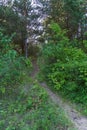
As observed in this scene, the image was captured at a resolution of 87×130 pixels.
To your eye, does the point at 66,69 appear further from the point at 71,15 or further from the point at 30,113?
the point at 71,15

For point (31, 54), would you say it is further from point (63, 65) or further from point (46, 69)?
point (63, 65)

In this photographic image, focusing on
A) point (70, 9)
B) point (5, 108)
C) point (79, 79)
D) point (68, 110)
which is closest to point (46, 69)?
point (79, 79)

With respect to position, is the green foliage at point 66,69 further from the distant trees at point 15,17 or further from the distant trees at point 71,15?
the distant trees at point 15,17

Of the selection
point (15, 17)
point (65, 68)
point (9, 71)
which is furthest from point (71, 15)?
point (9, 71)

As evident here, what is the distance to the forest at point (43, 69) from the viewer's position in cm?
399

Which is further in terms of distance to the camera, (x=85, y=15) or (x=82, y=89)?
(x=85, y=15)

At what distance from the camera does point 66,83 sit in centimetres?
518

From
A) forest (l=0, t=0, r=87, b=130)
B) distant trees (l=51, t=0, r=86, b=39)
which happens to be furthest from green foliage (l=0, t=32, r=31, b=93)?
distant trees (l=51, t=0, r=86, b=39)

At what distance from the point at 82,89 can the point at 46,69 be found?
1299mm

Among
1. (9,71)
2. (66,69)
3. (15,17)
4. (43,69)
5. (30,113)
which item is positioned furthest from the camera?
(15,17)

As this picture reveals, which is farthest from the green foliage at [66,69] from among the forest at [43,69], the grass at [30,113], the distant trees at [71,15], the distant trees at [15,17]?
the distant trees at [15,17]

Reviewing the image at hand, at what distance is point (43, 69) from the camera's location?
5793 millimetres

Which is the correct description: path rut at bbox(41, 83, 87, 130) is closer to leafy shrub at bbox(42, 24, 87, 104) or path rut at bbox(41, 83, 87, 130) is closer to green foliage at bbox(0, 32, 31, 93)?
leafy shrub at bbox(42, 24, 87, 104)

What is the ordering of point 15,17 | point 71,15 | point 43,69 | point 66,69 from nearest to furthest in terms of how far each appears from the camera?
point 66,69, point 43,69, point 15,17, point 71,15
